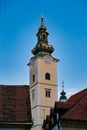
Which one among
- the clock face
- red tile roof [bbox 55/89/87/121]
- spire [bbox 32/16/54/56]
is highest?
spire [bbox 32/16/54/56]

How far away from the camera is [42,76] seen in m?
71.8

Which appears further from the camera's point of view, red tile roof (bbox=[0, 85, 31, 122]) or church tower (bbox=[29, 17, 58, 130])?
church tower (bbox=[29, 17, 58, 130])

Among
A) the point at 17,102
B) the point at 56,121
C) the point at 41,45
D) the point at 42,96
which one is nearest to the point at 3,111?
the point at 17,102

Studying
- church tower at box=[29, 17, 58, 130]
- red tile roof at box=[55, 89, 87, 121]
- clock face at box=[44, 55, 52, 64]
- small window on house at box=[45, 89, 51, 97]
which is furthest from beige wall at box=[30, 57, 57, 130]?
red tile roof at box=[55, 89, 87, 121]

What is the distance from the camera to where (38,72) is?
71.6 m

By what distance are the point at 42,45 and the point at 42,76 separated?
21.0 ft

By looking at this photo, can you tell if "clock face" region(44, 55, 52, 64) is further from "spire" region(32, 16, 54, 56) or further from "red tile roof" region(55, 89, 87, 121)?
"red tile roof" region(55, 89, 87, 121)

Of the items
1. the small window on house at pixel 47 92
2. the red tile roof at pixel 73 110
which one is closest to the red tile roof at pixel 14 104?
the red tile roof at pixel 73 110

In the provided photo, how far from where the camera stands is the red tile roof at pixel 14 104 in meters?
22.0

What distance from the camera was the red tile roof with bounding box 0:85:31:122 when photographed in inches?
866

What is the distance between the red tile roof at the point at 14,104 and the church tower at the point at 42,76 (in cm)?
4301

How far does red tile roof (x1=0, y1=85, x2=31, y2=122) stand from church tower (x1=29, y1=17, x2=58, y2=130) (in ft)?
141

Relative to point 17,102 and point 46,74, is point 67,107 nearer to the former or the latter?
point 17,102

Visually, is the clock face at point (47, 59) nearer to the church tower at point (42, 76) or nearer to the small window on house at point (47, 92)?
the church tower at point (42, 76)
